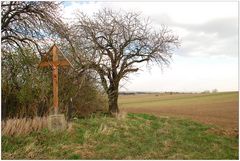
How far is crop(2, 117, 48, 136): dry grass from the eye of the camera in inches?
364

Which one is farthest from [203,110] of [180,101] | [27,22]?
[27,22]

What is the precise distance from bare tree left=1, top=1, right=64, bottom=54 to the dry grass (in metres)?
3.71

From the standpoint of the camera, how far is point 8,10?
12.5m

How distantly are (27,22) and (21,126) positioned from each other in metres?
5.37

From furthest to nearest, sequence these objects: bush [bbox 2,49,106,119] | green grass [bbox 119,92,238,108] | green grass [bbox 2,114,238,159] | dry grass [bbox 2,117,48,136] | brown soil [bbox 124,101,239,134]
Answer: green grass [bbox 119,92,238,108] → brown soil [bbox 124,101,239,134] → bush [bbox 2,49,106,119] → dry grass [bbox 2,117,48,136] → green grass [bbox 2,114,238,159]

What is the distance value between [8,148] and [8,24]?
6328 millimetres

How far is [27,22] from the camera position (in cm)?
1306

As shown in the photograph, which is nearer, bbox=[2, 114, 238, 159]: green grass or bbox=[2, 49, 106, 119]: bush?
bbox=[2, 114, 238, 159]: green grass

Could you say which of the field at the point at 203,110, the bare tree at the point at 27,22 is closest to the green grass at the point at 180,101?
the field at the point at 203,110

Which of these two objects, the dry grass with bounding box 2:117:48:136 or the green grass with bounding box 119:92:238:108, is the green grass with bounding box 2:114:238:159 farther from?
the green grass with bounding box 119:92:238:108

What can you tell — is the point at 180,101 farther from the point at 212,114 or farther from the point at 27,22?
the point at 27,22

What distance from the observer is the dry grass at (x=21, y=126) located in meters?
9.24

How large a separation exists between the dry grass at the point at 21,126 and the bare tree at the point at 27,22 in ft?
12.2

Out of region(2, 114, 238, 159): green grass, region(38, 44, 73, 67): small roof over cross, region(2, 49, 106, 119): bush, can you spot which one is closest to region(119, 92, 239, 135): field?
region(2, 114, 238, 159): green grass
